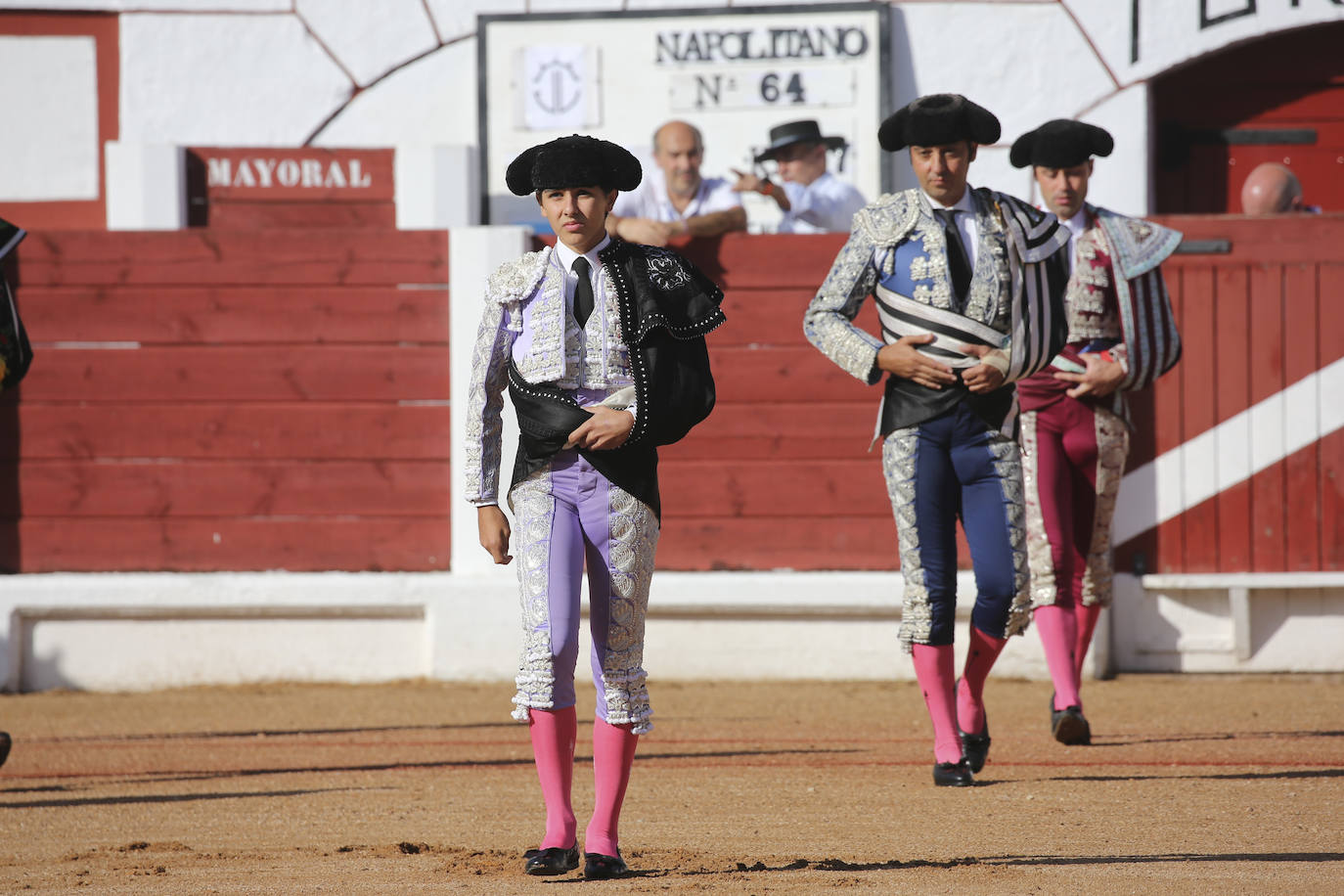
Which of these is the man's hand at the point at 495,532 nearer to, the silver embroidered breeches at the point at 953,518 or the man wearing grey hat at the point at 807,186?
the silver embroidered breeches at the point at 953,518

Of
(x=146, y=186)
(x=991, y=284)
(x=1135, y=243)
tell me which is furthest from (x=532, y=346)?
(x=146, y=186)

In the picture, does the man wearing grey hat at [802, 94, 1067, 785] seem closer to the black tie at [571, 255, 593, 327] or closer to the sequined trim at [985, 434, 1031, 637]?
the sequined trim at [985, 434, 1031, 637]

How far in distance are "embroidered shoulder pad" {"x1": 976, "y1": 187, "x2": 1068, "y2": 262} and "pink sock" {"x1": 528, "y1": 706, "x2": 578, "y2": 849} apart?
1.86 m

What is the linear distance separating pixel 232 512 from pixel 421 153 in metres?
2.43

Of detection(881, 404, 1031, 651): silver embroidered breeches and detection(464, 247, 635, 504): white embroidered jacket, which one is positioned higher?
detection(464, 247, 635, 504): white embroidered jacket

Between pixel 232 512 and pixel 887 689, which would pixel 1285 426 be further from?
pixel 232 512

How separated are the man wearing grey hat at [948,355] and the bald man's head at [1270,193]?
3.52 meters

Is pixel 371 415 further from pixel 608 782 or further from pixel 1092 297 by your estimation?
pixel 608 782

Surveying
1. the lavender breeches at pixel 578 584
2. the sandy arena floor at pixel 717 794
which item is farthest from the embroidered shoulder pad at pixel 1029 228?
the lavender breeches at pixel 578 584

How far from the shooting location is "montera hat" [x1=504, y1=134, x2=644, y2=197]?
3.54 metres

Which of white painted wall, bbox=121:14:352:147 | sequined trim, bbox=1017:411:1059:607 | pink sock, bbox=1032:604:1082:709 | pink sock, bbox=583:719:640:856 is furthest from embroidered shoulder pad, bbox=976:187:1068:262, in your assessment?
white painted wall, bbox=121:14:352:147

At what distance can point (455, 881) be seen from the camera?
3514 mm

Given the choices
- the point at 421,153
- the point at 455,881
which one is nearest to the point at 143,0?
the point at 421,153

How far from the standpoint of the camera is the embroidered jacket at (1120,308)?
5.34 m
